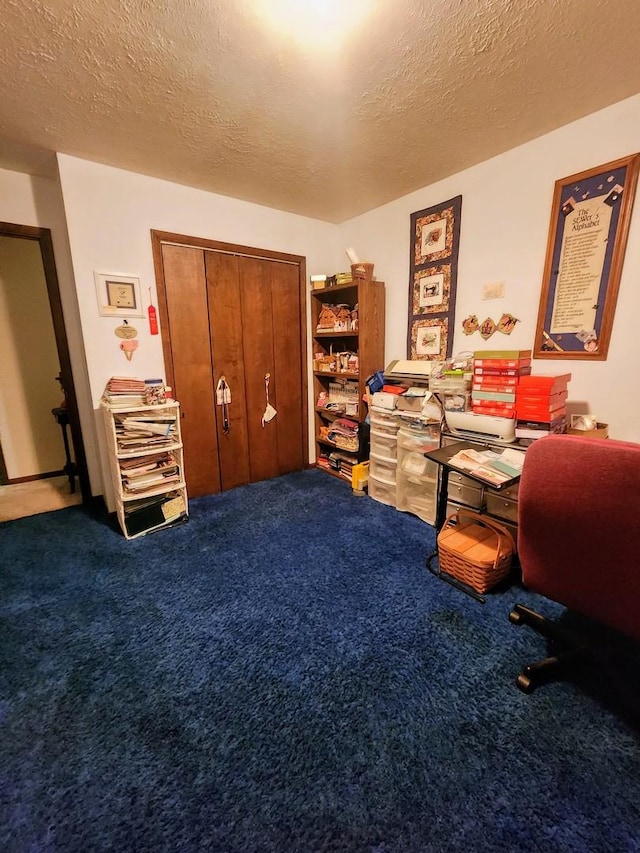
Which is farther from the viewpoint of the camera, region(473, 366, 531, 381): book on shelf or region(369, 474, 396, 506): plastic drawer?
region(369, 474, 396, 506): plastic drawer

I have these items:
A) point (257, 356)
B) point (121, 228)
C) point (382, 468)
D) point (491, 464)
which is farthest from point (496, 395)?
point (121, 228)

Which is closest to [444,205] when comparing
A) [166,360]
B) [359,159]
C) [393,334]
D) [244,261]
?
[359,159]

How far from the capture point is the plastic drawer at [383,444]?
9.18 ft

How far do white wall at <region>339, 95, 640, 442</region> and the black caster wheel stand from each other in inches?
55.8

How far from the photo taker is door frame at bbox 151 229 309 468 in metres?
2.65

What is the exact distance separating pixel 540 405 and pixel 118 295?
2.81 metres

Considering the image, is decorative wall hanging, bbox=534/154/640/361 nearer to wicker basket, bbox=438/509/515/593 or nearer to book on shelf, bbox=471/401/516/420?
book on shelf, bbox=471/401/516/420

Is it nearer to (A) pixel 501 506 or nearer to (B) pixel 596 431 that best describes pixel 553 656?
(A) pixel 501 506

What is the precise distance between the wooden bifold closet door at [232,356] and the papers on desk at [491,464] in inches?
76.5

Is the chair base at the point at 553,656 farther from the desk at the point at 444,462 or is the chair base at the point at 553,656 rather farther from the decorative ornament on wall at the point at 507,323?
the decorative ornament on wall at the point at 507,323

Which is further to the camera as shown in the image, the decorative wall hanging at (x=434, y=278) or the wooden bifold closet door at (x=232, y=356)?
the wooden bifold closet door at (x=232, y=356)

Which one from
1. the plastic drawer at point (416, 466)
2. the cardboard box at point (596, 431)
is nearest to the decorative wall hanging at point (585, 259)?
the cardboard box at point (596, 431)

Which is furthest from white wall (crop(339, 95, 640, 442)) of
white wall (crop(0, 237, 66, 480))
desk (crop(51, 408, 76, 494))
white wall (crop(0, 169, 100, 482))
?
white wall (crop(0, 237, 66, 480))

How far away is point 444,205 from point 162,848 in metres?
3.50
